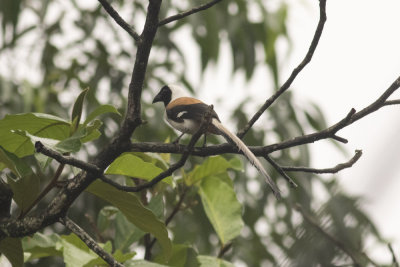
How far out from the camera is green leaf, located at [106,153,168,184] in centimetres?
145

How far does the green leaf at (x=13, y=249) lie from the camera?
133 centimetres

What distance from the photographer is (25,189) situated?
4.49 ft

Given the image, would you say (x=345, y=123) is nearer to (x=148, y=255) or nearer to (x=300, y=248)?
(x=300, y=248)

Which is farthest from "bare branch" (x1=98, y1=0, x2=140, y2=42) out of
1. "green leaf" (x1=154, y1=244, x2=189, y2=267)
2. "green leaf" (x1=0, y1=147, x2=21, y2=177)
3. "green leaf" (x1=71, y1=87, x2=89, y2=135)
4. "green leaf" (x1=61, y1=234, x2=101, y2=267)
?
"green leaf" (x1=154, y1=244, x2=189, y2=267)

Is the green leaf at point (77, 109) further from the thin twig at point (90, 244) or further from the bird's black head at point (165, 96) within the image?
the bird's black head at point (165, 96)

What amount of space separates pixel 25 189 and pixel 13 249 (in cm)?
14

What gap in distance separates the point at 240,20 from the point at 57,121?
3090mm

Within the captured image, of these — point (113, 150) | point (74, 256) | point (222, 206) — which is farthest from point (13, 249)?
point (222, 206)

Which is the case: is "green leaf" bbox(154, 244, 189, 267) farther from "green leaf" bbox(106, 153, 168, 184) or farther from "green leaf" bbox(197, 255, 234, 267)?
"green leaf" bbox(106, 153, 168, 184)

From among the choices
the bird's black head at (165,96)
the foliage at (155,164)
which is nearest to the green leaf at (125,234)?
the foliage at (155,164)

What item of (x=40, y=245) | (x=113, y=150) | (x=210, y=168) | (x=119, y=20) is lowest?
(x=40, y=245)

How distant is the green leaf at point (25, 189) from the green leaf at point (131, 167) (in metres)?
0.20

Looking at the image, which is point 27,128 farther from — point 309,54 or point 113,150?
point 309,54

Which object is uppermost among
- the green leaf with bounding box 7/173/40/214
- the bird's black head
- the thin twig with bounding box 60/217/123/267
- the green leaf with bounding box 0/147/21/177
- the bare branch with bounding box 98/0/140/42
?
the bare branch with bounding box 98/0/140/42
